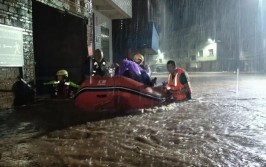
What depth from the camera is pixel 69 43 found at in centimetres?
→ 1510

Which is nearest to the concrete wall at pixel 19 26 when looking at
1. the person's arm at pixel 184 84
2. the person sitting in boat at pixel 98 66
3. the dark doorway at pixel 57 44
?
the person sitting in boat at pixel 98 66

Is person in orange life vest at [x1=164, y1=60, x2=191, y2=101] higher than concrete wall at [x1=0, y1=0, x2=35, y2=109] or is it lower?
lower

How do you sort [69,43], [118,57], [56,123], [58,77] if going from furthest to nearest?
[118,57] → [69,43] → [58,77] → [56,123]

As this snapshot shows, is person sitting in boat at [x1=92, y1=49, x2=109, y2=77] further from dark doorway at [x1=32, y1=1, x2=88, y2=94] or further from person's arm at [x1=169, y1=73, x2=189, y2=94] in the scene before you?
person's arm at [x1=169, y1=73, x2=189, y2=94]

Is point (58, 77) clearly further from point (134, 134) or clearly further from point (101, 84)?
point (134, 134)

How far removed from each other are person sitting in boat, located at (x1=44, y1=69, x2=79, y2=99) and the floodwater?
3.06 m

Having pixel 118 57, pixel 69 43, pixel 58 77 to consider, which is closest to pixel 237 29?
pixel 118 57

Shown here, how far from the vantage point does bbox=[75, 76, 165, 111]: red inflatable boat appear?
27.6ft

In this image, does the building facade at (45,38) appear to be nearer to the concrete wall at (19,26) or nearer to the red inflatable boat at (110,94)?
the concrete wall at (19,26)

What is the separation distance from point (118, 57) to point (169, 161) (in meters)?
20.5

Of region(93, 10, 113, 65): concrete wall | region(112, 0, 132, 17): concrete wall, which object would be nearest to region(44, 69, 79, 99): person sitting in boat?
region(93, 10, 113, 65): concrete wall

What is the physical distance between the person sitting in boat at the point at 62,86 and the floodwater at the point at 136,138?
10.0 feet

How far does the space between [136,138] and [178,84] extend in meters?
5.67

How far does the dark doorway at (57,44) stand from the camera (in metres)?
14.9
